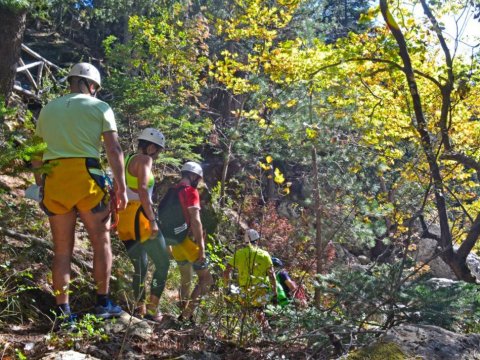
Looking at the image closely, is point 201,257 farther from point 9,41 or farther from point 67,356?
point 9,41

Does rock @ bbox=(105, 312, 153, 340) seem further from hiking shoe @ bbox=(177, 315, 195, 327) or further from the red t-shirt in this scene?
the red t-shirt

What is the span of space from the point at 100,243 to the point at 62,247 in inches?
10.0

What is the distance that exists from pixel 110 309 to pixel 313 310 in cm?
146

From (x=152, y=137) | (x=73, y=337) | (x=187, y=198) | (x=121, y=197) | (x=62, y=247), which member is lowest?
(x=73, y=337)

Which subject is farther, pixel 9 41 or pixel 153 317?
pixel 9 41

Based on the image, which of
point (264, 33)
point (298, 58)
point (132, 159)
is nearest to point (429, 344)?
point (132, 159)

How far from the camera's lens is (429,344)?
244 centimetres

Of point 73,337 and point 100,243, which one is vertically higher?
point 100,243

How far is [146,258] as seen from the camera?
14.5 ft

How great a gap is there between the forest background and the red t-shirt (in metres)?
0.63

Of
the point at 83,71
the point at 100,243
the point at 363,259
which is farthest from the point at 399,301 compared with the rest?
the point at 363,259

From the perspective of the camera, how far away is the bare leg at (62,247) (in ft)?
11.4

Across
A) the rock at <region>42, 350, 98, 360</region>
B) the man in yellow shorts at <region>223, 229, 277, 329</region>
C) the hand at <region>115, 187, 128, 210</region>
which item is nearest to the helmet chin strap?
the hand at <region>115, 187, 128, 210</region>

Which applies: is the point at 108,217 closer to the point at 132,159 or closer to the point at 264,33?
the point at 132,159
